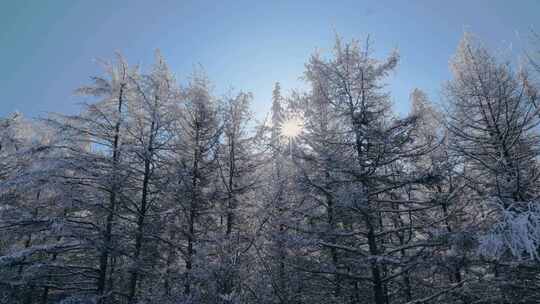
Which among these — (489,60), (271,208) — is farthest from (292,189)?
(489,60)

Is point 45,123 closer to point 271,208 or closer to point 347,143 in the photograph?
point 271,208

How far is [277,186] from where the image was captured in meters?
9.58

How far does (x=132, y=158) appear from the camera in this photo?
1045 centimetres

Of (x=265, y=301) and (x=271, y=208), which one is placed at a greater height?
(x=271, y=208)

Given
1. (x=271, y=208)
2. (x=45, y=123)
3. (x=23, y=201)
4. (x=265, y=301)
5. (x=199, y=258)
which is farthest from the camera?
(x=23, y=201)

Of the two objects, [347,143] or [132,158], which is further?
[132,158]

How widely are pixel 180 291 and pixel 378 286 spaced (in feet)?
17.5

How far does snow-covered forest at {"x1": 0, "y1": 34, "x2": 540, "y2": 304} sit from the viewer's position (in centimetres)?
750

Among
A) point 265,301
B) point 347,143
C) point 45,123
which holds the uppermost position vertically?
point 45,123

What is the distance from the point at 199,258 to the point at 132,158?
4.98 metres

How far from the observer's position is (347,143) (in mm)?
8891

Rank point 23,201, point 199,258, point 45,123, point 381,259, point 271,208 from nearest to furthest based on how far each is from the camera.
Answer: point 381,259 < point 199,258 < point 271,208 < point 45,123 < point 23,201

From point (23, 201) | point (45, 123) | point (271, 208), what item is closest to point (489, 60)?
point (271, 208)

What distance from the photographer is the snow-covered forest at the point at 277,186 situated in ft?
24.6
